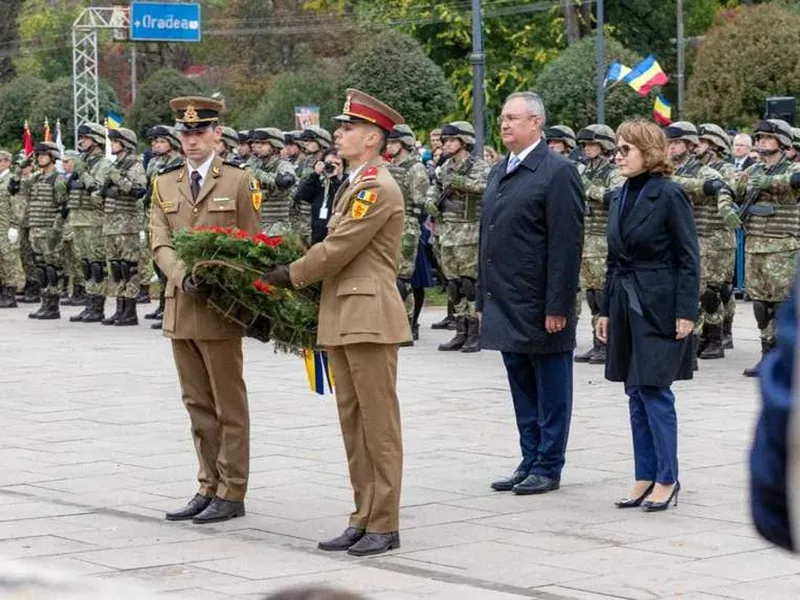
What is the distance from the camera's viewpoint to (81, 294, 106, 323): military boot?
19922 mm

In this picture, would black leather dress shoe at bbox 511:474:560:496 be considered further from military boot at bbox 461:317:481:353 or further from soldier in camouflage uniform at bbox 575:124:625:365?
military boot at bbox 461:317:481:353

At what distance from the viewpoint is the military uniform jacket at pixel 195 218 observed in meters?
8.10

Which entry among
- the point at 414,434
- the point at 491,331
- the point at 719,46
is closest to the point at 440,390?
the point at 414,434

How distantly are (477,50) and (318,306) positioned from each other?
20981 millimetres

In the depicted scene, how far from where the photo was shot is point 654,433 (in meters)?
8.33

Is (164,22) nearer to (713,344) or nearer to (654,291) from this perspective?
(713,344)

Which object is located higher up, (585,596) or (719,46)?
(719,46)

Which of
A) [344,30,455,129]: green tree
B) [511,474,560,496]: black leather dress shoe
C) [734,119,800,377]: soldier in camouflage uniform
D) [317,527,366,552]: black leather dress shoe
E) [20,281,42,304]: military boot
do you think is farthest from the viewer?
[344,30,455,129]: green tree

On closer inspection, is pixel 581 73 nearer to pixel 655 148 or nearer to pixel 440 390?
pixel 440 390

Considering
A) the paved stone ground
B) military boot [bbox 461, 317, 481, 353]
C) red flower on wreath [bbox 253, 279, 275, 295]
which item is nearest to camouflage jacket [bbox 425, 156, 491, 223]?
military boot [bbox 461, 317, 481, 353]

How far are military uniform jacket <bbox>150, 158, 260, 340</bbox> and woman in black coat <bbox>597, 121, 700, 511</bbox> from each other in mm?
1829

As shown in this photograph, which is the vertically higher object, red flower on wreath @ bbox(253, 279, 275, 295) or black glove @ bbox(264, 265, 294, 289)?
black glove @ bbox(264, 265, 294, 289)

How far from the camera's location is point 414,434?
11.0 meters

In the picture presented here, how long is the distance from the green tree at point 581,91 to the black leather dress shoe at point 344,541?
86.1 feet
